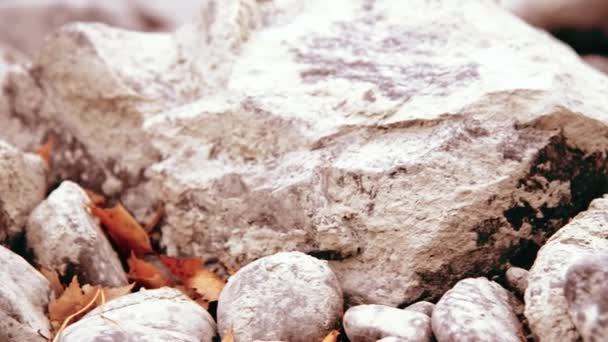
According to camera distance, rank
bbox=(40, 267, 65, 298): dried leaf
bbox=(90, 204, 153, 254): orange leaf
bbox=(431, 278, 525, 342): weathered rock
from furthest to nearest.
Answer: bbox=(90, 204, 153, 254): orange leaf, bbox=(40, 267, 65, 298): dried leaf, bbox=(431, 278, 525, 342): weathered rock

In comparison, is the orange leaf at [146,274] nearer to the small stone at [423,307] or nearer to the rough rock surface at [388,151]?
the rough rock surface at [388,151]

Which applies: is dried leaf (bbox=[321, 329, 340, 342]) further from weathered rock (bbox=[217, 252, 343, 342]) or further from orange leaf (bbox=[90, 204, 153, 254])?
orange leaf (bbox=[90, 204, 153, 254])

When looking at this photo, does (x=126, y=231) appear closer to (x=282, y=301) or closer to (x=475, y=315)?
(x=282, y=301)

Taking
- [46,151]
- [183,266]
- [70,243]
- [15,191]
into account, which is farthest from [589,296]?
[46,151]

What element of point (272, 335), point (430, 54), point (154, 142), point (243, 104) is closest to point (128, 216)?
point (154, 142)

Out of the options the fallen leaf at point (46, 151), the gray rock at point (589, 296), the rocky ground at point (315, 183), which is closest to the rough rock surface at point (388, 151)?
the rocky ground at point (315, 183)

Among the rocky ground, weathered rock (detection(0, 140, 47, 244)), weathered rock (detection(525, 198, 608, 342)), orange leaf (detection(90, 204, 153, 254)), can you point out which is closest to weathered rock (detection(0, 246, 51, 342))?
the rocky ground
